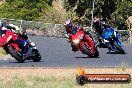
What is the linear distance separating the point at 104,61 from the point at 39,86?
900 cm

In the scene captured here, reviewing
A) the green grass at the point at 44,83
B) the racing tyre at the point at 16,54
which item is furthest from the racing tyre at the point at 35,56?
the green grass at the point at 44,83

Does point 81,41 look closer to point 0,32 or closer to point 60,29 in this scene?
point 0,32

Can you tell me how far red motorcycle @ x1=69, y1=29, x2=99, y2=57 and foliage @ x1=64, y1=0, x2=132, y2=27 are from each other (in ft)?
124

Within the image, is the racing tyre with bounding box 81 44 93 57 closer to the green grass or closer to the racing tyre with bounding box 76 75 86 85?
the green grass

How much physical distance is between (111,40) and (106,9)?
38.8 m

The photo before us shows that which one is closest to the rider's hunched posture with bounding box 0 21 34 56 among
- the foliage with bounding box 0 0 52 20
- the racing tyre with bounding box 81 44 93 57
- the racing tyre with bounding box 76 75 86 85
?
the racing tyre with bounding box 81 44 93 57

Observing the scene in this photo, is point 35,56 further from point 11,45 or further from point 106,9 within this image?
point 106,9

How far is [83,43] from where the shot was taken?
77.9 feet

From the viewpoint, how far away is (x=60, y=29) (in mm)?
46281

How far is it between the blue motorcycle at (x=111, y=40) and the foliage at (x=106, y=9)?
35.6 m

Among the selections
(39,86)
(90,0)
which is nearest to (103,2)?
(90,0)

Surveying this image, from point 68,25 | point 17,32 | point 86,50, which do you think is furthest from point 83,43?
point 17,32

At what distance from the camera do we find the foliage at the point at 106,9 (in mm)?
62000

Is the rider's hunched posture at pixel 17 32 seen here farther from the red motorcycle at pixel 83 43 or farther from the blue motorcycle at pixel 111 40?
the blue motorcycle at pixel 111 40
